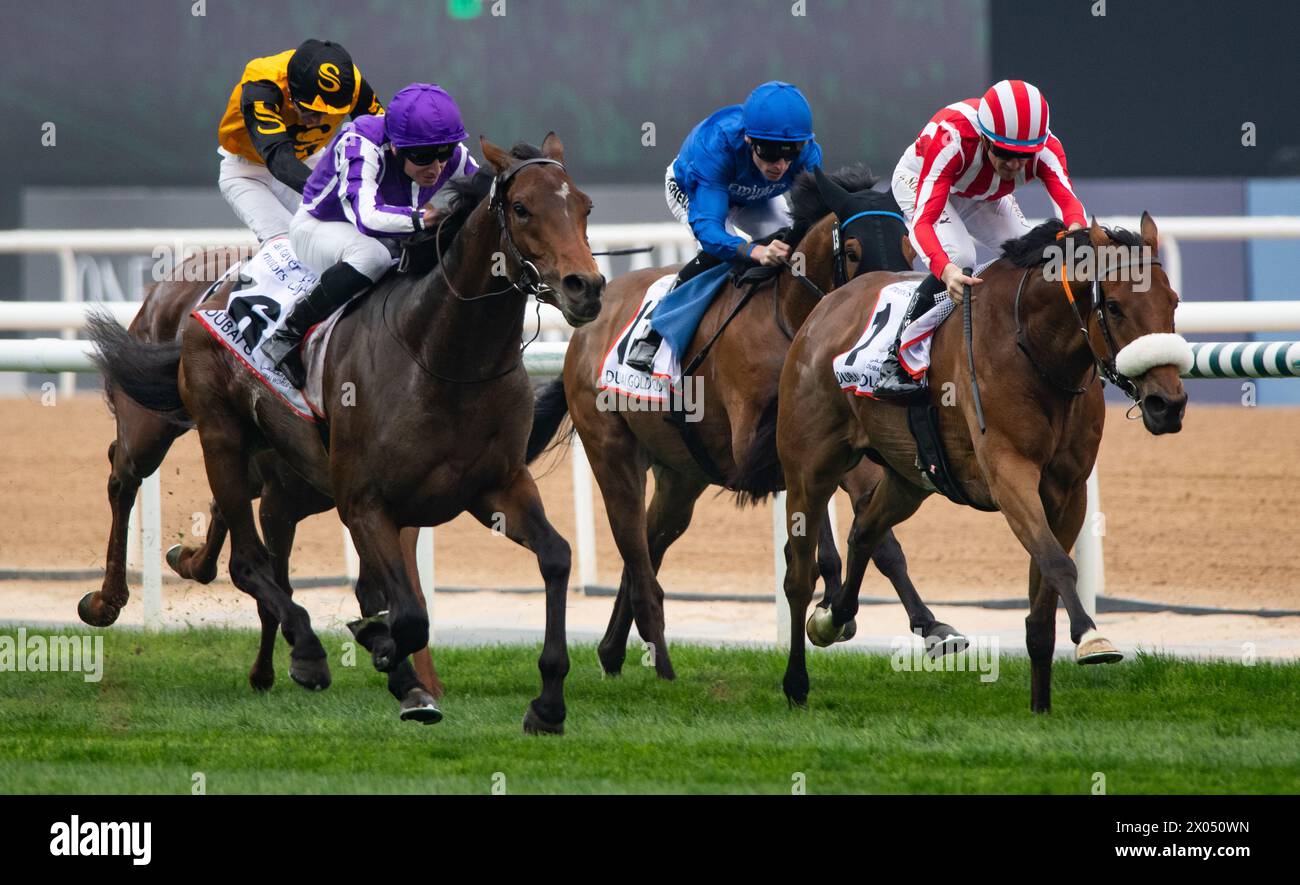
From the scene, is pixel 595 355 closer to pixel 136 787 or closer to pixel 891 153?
→ pixel 136 787

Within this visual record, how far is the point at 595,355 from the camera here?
7.29m

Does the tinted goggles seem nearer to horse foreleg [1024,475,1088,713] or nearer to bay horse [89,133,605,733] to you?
horse foreleg [1024,475,1088,713]

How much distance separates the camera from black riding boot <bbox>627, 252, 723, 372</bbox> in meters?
6.91

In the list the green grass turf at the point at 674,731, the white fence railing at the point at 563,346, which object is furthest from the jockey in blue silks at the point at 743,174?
the green grass turf at the point at 674,731

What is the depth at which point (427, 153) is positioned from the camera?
5.76 metres

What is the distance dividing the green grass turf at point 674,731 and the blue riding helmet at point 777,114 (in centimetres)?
182

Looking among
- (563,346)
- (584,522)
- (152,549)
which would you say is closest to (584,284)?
(563,346)

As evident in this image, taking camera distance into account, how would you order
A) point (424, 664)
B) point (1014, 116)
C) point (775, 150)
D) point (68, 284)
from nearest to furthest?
point (1014, 116) → point (424, 664) → point (775, 150) → point (68, 284)

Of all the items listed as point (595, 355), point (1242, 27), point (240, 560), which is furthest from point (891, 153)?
point (240, 560)

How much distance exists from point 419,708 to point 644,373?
6.13 feet

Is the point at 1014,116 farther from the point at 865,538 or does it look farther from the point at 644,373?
the point at 644,373

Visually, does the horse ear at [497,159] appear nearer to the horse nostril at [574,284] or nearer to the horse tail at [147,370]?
the horse nostril at [574,284]

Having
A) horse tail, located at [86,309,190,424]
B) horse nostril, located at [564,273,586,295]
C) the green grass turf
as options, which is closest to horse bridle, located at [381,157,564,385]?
horse nostril, located at [564,273,586,295]

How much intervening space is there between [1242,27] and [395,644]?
10221mm
